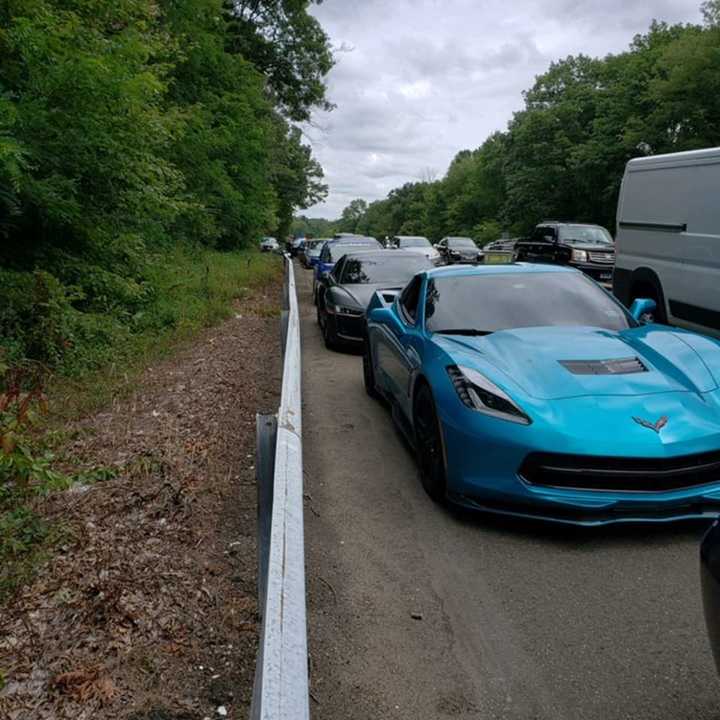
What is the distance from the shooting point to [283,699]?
145 cm

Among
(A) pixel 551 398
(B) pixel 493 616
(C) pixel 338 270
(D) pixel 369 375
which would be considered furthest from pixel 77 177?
(B) pixel 493 616

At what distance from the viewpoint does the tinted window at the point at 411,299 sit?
591 cm

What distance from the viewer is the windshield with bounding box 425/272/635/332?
523 centimetres

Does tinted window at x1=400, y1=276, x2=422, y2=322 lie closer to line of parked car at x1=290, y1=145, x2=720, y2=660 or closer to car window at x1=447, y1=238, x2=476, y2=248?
line of parked car at x1=290, y1=145, x2=720, y2=660

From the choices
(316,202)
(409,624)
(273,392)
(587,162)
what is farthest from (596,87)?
(409,624)

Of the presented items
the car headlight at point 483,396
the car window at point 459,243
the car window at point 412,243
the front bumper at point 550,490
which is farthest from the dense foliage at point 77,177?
the car window at point 459,243

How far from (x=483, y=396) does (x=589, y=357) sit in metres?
0.83

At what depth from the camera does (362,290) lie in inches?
413

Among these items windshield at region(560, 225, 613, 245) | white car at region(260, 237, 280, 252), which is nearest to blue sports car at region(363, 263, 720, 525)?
windshield at region(560, 225, 613, 245)

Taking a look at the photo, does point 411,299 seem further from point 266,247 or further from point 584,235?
point 266,247

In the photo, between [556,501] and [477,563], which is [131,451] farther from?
[556,501]

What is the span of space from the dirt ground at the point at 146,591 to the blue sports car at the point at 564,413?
1.34 m

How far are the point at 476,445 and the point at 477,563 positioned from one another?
66 centimetres

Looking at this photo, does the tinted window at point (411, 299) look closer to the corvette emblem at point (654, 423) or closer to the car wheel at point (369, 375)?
the car wheel at point (369, 375)
